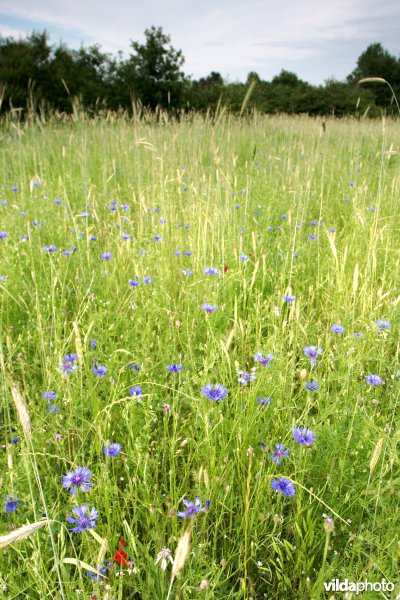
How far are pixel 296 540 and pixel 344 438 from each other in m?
0.34

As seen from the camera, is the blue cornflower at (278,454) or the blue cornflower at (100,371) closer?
the blue cornflower at (278,454)

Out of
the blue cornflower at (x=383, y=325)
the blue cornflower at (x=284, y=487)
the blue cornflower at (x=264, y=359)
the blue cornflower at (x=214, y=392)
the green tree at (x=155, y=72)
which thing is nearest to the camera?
the blue cornflower at (x=284, y=487)

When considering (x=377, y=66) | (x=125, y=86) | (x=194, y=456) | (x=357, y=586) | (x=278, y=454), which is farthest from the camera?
(x=377, y=66)

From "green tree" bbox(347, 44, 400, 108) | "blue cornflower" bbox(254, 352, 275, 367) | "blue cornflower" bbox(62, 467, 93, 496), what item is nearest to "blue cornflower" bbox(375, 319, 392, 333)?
"blue cornflower" bbox(254, 352, 275, 367)

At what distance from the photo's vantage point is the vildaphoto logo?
1009 mm

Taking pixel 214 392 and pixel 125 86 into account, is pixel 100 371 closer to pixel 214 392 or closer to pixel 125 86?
pixel 214 392

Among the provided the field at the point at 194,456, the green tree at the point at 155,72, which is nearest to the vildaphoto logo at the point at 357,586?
the field at the point at 194,456

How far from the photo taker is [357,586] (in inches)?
39.7

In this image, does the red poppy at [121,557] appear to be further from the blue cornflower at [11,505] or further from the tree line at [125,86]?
the tree line at [125,86]

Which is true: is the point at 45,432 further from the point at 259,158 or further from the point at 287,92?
the point at 287,92

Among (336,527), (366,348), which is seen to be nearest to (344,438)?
(336,527)

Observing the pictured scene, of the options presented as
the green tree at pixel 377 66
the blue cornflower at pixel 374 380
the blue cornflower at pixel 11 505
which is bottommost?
the blue cornflower at pixel 11 505

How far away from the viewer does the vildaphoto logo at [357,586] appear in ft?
3.31

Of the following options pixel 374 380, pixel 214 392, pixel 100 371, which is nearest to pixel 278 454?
pixel 214 392
